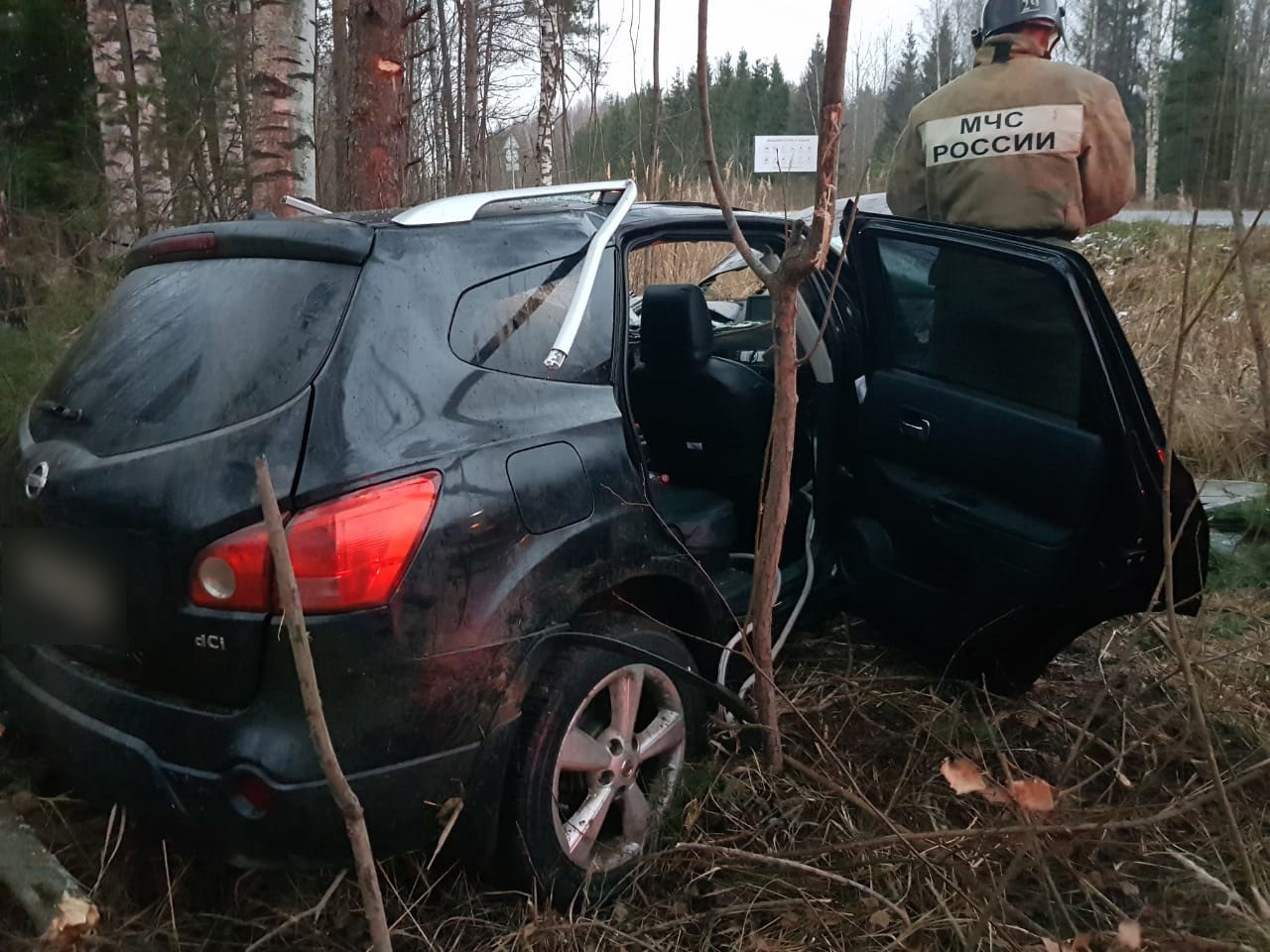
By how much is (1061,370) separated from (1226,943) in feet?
4.97

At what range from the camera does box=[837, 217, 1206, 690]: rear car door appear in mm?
2643

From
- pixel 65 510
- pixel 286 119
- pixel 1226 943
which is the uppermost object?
pixel 286 119

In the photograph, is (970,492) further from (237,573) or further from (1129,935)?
(237,573)

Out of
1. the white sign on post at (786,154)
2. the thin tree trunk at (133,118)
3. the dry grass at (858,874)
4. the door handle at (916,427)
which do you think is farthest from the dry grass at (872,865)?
the thin tree trunk at (133,118)

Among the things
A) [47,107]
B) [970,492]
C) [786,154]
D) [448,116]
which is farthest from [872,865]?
[448,116]

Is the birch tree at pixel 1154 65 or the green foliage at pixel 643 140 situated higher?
the birch tree at pixel 1154 65

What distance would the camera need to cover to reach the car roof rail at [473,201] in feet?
7.86

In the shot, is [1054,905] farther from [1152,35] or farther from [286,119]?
[1152,35]

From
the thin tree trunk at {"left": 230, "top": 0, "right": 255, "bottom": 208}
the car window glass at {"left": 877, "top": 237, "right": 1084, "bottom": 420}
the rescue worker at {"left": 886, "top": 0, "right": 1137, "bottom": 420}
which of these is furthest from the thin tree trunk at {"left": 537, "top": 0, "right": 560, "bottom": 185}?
the car window glass at {"left": 877, "top": 237, "right": 1084, "bottom": 420}

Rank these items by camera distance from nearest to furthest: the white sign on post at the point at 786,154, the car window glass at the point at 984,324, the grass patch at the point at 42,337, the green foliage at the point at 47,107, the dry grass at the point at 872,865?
the dry grass at the point at 872,865 < the car window glass at the point at 984,324 < the grass patch at the point at 42,337 < the white sign on post at the point at 786,154 < the green foliage at the point at 47,107

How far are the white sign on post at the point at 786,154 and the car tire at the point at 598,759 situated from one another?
4258mm

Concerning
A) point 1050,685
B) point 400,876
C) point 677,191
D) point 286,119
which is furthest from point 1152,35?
point 400,876

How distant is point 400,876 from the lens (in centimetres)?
236

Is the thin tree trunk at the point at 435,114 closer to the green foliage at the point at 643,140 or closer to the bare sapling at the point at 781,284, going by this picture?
the green foliage at the point at 643,140
